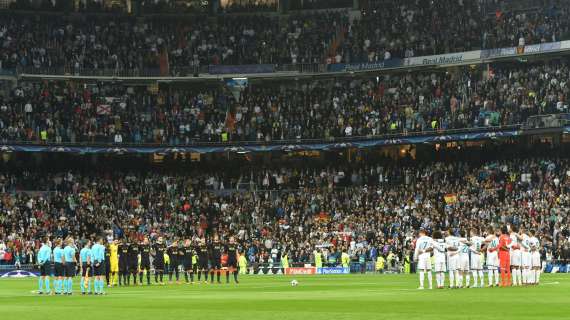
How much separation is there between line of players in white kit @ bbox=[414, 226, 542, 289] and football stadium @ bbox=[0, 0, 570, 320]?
18.6 metres

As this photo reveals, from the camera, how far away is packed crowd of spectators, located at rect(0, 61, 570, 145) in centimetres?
7675

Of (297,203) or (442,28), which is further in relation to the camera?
(442,28)

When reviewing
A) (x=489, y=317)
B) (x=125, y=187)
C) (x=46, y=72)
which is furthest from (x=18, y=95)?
(x=489, y=317)

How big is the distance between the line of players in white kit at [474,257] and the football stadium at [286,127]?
1861cm

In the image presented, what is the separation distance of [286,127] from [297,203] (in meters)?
6.40

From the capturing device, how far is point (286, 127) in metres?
81.9

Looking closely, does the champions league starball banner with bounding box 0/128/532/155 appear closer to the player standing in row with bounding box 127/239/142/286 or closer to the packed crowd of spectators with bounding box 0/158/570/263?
the packed crowd of spectators with bounding box 0/158/570/263

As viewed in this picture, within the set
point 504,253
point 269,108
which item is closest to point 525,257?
point 504,253

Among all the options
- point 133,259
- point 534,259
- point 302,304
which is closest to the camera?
point 302,304

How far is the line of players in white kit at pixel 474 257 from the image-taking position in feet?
134

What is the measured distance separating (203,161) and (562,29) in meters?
28.7

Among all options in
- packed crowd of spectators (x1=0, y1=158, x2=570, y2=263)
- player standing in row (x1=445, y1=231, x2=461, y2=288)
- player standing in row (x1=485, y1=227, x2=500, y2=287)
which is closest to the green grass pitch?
player standing in row (x1=445, y1=231, x2=461, y2=288)

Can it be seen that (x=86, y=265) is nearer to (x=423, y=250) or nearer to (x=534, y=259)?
(x=423, y=250)

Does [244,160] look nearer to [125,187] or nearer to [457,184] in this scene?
[125,187]
